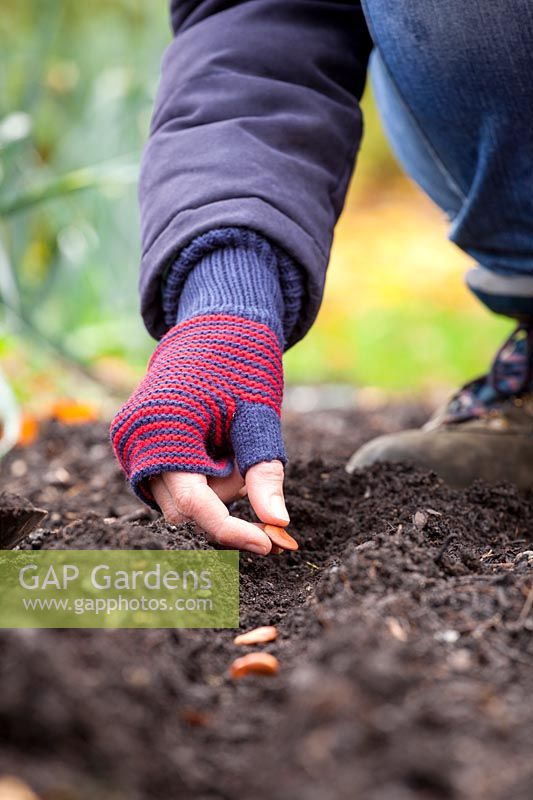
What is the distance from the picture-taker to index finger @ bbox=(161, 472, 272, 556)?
1.16 meters

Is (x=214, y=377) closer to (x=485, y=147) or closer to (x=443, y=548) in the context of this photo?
(x=443, y=548)

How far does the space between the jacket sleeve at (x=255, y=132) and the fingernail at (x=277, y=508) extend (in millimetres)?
391

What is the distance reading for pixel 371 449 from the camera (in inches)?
66.9

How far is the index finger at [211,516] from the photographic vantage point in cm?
116

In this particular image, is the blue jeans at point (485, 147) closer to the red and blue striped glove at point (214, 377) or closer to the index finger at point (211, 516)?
the red and blue striped glove at point (214, 377)

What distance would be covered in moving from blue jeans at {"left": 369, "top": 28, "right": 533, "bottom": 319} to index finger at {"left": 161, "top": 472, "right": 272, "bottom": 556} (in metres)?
0.77

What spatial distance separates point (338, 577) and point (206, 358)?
36 centimetres

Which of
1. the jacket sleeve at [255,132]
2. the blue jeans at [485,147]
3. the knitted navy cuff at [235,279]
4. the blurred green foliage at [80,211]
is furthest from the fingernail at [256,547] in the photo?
the blurred green foliage at [80,211]

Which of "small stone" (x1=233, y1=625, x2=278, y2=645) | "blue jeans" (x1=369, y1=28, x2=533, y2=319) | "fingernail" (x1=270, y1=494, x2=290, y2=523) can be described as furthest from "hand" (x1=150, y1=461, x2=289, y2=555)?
"blue jeans" (x1=369, y1=28, x2=533, y2=319)

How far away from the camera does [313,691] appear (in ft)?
2.28

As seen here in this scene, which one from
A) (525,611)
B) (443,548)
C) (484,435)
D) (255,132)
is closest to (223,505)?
(443,548)

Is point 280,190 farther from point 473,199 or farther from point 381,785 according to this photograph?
point 381,785

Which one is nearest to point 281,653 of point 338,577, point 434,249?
point 338,577

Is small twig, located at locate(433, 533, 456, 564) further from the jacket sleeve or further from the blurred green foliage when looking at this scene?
the blurred green foliage
